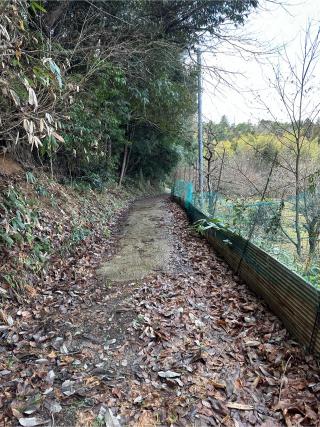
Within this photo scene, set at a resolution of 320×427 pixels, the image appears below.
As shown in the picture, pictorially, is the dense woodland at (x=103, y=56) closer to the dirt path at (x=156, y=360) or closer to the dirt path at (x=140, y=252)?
the dirt path at (x=140, y=252)

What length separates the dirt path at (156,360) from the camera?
190cm

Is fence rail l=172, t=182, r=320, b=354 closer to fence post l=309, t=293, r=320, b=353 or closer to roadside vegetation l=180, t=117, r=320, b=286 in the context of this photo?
fence post l=309, t=293, r=320, b=353

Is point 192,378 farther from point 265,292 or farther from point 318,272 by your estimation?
point 318,272

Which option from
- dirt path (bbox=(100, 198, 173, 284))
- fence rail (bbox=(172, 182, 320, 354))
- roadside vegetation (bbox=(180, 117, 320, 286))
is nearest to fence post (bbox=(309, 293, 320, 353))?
fence rail (bbox=(172, 182, 320, 354))

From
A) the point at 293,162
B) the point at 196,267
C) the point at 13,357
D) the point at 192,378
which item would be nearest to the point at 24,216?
the point at 13,357

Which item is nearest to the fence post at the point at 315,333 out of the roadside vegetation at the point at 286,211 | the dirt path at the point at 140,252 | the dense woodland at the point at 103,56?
the roadside vegetation at the point at 286,211

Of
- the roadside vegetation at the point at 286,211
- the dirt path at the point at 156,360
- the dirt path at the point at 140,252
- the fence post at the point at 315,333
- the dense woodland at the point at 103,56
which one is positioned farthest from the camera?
the roadside vegetation at the point at 286,211

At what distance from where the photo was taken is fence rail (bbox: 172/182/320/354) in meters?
2.34

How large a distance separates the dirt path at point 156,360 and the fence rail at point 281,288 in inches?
5.1

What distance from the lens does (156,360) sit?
2.38 meters

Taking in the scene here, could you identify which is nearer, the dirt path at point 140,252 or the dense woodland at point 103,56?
the dirt path at point 140,252

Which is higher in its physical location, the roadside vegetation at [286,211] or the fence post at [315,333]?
the roadside vegetation at [286,211]

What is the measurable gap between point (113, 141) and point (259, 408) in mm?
12048

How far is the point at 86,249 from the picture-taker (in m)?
5.12
